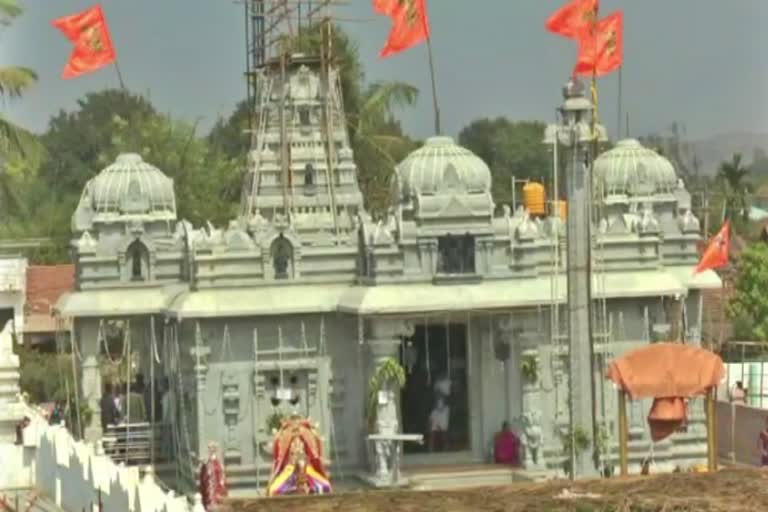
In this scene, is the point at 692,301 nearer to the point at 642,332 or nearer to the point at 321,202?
the point at 642,332

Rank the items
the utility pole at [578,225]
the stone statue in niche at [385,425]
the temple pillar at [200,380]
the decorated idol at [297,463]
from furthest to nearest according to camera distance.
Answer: the temple pillar at [200,380], the stone statue in niche at [385,425], the utility pole at [578,225], the decorated idol at [297,463]

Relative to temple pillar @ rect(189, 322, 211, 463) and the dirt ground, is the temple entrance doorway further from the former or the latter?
the dirt ground

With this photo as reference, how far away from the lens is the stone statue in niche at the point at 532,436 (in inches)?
1433

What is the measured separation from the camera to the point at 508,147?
341 ft

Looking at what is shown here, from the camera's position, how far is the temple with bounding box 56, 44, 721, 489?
1425 inches

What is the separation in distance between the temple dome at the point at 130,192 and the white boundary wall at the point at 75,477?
4301mm

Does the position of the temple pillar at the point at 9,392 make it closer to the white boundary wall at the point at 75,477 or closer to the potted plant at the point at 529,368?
the white boundary wall at the point at 75,477

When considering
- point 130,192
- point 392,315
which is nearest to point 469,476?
point 392,315

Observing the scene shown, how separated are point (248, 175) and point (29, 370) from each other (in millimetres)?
15218

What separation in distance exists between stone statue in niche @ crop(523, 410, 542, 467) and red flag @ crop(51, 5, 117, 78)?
1088 cm

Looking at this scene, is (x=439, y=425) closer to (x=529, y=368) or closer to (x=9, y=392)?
(x=529, y=368)

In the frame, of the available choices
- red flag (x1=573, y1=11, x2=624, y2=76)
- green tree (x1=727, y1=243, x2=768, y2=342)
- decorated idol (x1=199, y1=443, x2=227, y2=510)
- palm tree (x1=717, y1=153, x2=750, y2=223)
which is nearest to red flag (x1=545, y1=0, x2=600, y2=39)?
red flag (x1=573, y1=11, x2=624, y2=76)

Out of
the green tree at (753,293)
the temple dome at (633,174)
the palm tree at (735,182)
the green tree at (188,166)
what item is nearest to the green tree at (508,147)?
the palm tree at (735,182)

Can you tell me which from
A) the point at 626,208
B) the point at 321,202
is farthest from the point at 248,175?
the point at 626,208
